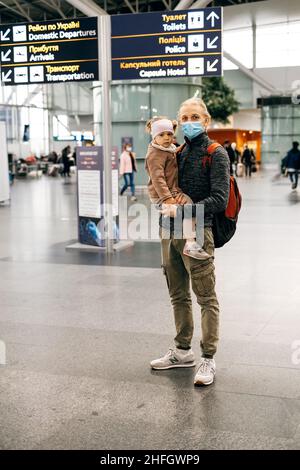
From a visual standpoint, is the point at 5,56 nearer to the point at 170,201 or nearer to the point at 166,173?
the point at 166,173

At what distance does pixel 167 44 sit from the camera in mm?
9922

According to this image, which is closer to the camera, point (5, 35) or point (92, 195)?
point (92, 195)

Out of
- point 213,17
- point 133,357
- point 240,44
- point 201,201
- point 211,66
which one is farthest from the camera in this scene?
point 240,44

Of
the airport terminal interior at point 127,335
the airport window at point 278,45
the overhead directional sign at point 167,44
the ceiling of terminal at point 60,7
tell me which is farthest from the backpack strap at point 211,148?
the airport window at point 278,45

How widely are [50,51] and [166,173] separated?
677 cm

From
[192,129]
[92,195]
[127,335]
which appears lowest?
[127,335]

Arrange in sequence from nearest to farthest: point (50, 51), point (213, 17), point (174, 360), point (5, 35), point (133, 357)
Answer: point (174, 360)
point (133, 357)
point (213, 17)
point (50, 51)
point (5, 35)

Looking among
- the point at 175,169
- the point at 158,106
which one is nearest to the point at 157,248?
the point at 175,169

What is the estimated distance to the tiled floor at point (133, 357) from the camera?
11.7 ft

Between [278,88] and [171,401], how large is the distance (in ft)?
150

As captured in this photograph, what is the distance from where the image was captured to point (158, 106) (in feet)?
78.2

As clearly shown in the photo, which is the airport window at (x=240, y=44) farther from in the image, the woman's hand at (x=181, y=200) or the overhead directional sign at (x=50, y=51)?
the woman's hand at (x=181, y=200)

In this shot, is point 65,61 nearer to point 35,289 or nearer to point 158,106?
point 35,289

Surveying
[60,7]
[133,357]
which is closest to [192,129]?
[133,357]
